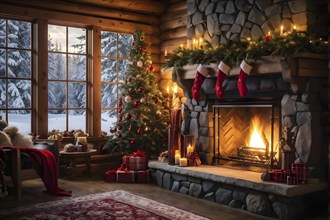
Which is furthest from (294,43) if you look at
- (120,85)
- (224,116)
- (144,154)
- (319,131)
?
(120,85)

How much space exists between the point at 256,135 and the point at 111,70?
2.97m

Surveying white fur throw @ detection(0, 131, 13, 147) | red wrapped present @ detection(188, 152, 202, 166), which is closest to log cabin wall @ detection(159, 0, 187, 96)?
red wrapped present @ detection(188, 152, 202, 166)

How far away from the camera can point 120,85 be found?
6.97 metres

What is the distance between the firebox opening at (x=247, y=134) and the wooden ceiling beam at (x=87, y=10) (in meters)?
2.67

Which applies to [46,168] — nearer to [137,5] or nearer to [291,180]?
[291,180]

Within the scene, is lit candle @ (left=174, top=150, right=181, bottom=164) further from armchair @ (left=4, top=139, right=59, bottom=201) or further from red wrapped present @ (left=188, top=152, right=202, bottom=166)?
armchair @ (left=4, top=139, right=59, bottom=201)

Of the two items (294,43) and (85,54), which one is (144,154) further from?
(294,43)

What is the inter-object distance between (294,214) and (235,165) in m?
1.44

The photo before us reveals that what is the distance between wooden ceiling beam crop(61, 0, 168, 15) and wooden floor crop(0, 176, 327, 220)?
9.46 feet

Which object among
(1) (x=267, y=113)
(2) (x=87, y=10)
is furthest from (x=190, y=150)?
(2) (x=87, y=10)

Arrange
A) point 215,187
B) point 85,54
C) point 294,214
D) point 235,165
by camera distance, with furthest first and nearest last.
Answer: point 85,54 → point 235,165 → point 215,187 → point 294,214

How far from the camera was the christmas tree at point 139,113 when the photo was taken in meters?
6.58

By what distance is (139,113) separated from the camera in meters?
6.61

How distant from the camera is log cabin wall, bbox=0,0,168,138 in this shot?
6199 millimetres
